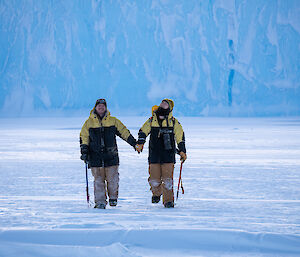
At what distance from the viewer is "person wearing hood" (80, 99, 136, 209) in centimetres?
359

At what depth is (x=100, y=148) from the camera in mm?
3580

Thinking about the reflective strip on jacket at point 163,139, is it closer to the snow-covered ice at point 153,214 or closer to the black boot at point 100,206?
the snow-covered ice at point 153,214

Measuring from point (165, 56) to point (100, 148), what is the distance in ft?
76.9

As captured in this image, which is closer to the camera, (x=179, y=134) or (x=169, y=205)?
(x=169, y=205)

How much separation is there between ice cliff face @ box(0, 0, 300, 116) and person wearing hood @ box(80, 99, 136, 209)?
2267cm

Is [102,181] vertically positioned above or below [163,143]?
below

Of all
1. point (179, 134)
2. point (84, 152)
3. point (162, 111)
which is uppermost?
point (162, 111)

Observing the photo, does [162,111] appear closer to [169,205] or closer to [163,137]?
[163,137]

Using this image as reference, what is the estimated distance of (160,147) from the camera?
3.68 m

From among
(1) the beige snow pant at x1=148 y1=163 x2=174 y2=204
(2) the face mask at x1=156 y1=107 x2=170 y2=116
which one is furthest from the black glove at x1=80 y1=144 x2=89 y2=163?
(2) the face mask at x1=156 y1=107 x2=170 y2=116

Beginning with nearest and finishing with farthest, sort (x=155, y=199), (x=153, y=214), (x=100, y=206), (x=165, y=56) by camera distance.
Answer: (x=153, y=214), (x=100, y=206), (x=155, y=199), (x=165, y=56)

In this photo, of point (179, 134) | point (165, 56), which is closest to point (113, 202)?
point (179, 134)

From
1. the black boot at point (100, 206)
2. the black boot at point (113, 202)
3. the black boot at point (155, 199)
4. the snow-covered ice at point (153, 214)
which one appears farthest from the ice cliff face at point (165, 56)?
the black boot at point (100, 206)

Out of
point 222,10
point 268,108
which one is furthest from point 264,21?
point 268,108
